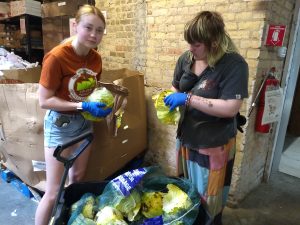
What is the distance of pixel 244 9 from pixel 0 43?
4764mm

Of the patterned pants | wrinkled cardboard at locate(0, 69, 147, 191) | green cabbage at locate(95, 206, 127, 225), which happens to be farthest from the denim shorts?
the patterned pants

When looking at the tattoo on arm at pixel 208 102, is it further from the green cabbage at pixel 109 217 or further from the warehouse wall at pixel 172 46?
the warehouse wall at pixel 172 46

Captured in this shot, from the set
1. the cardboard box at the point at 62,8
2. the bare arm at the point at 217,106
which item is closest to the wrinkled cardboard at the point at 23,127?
the bare arm at the point at 217,106

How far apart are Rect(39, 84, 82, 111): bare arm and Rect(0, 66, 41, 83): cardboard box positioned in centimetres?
96

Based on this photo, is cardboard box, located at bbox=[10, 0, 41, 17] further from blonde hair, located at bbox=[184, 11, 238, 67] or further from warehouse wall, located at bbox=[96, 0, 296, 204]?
blonde hair, located at bbox=[184, 11, 238, 67]

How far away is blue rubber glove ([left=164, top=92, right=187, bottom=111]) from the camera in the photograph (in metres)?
1.25

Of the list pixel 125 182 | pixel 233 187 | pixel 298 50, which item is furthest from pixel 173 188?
pixel 298 50

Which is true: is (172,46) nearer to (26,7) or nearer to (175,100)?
(175,100)

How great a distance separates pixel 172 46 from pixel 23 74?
54.6 inches

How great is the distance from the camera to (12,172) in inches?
98.0

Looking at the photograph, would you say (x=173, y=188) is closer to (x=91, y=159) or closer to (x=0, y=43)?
(x=91, y=159)

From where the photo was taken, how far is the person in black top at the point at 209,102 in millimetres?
1182

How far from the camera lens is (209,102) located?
1192mm

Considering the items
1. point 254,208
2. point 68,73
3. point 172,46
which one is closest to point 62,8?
point 172,46
